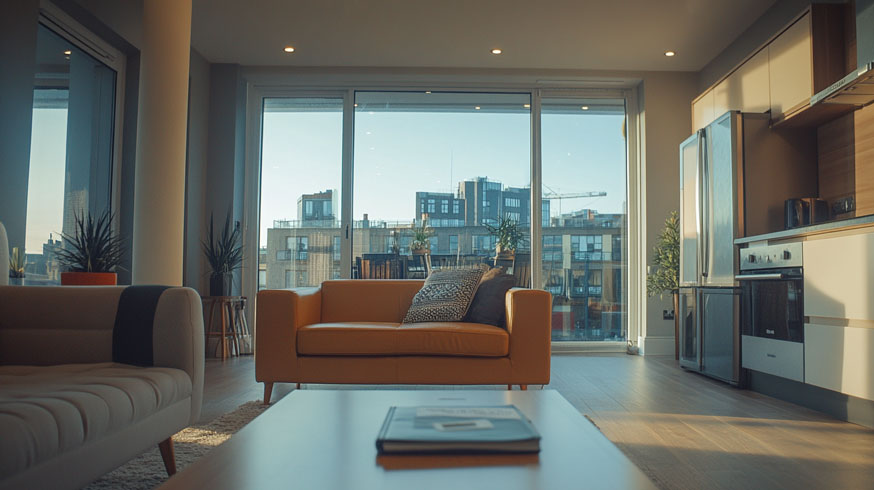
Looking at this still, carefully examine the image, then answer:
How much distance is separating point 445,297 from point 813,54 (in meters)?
2.60

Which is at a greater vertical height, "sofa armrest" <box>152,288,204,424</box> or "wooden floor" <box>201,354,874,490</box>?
"sofa armrest" <box>152,288,204,424</box>

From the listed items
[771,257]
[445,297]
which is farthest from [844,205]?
[445,297]

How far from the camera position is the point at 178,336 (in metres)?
1.99

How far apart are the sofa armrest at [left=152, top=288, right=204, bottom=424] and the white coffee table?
27.6 inches

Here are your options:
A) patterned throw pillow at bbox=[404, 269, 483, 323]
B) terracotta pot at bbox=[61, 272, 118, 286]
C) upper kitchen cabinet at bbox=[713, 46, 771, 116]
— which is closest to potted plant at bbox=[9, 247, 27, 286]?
terracotta pot at bbox=[61, 272, 118, 286]

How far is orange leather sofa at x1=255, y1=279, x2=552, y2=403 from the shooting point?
328 centimetres

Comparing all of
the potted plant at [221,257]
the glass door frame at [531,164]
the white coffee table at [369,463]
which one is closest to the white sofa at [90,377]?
the white coffee table at [369,463]

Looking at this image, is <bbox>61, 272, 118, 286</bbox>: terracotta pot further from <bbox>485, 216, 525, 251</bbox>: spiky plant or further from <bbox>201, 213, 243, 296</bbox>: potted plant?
<bbox>485, 216, 525, 251</bbox>: spiky plant

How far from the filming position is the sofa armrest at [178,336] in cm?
199

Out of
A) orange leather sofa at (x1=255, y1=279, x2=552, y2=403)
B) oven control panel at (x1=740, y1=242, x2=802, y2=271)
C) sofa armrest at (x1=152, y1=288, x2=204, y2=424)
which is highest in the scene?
oven control panel at (x1=740, y1=242, x2=802, y2=271)

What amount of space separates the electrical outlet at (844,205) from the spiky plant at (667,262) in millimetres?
1602

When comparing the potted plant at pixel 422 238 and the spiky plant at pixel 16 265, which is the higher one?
the potted plant at pixel 422 238

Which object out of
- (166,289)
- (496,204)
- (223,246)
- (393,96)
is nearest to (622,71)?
(496,204)

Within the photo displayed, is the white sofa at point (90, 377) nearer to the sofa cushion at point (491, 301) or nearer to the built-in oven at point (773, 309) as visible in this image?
the sofa cushion at point (491, 301)
